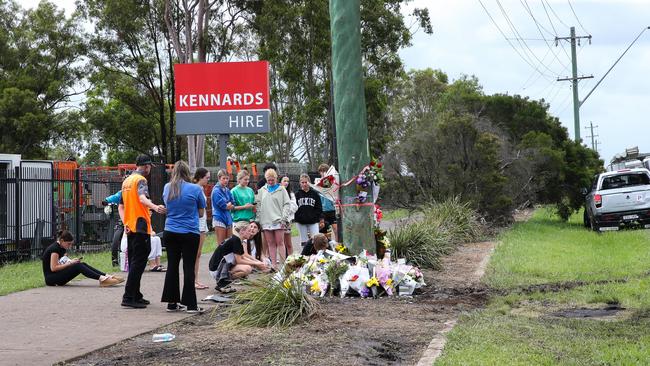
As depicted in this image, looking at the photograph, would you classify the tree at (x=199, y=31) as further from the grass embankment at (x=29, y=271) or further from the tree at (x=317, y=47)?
the grass embankment at (x=29, y=271)

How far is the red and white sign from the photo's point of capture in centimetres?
1620

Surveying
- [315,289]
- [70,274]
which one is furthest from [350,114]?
[70,274]

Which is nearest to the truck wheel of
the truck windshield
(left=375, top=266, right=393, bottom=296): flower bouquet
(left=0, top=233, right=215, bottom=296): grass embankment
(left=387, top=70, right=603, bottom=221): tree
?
the truck windshield

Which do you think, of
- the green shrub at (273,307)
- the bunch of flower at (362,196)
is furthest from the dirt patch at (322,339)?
the bunch of flower at (362,196)

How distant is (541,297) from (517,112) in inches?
980

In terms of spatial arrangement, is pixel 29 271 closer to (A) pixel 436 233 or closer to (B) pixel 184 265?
(B) pixel 184 265

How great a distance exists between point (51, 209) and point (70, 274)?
710 cm

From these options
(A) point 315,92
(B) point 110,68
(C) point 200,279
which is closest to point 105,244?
(C) point 200,279

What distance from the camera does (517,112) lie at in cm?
3459

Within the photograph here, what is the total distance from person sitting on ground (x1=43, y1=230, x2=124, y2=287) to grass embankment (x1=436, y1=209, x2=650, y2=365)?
5474 mm

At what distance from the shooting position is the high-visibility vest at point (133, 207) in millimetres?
10258

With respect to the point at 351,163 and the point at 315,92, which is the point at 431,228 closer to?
the point at 351,163

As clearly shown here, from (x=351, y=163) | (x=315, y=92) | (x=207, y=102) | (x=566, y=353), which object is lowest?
(x=566, y=353)

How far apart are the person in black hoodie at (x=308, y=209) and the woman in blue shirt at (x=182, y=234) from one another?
424cm
